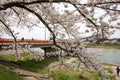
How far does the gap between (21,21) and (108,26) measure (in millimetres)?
5224

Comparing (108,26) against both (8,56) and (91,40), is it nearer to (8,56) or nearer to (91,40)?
(91,40)

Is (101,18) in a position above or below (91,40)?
above

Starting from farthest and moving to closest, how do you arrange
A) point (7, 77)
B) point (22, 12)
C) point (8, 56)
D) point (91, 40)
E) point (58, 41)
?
1. point (8, 56)
2. point (7, 77)
3. point (22, 12)
4. point (58, 41)
5. point (91, 40)

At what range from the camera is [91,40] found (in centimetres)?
666

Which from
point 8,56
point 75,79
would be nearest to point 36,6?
point 75,79

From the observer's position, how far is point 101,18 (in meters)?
7.89

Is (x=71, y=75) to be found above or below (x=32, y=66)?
below

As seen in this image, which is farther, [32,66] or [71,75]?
[32,66]

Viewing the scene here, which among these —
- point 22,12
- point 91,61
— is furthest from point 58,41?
point 22,12

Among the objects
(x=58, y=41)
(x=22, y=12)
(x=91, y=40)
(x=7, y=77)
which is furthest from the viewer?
(x=7, y=77)

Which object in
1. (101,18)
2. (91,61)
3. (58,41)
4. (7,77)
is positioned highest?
(101,18)

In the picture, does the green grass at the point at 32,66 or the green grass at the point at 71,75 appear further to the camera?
the green grass at the point at 32,66

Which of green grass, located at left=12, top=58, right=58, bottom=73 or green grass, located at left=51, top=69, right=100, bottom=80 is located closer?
green grass, located at left=51, top=69, right=100, bottom=80

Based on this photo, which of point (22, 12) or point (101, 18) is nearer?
point (101, 18)
